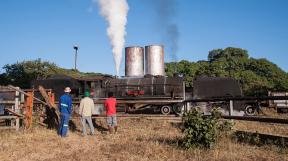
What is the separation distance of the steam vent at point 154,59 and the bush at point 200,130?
1587 centimetres

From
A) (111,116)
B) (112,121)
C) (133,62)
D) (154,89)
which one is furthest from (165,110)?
(112,121)

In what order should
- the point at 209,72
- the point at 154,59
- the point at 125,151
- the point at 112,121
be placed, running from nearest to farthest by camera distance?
the point at 125,151, the point at 112,121, the point at 154,59, the point at 209,72

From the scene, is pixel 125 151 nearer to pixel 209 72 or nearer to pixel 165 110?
pixel 165 110

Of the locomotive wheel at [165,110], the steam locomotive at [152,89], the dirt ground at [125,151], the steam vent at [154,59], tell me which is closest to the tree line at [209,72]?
the steam vent at [154,59]

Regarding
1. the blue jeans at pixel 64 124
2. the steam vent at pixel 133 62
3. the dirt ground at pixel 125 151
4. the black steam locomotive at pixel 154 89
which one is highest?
the steam vent at pixel 133 62

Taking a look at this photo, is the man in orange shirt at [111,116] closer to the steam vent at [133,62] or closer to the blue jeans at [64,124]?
the blue jeans at [64,124]

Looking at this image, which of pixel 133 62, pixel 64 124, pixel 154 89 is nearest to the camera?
pixel 64 124

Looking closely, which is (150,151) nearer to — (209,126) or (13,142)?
(209,126)

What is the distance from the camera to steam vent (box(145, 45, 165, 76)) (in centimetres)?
2316

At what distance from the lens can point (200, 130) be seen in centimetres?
709

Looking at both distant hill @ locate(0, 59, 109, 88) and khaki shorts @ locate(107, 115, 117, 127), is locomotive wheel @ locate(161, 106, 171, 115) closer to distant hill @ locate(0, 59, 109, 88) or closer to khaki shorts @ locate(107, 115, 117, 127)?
khaki shorts @ locate(107, 115, 117, 127)

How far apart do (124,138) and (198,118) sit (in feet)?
9.16

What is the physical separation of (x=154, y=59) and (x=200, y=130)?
16.3 metres

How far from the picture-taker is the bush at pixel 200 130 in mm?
6957
